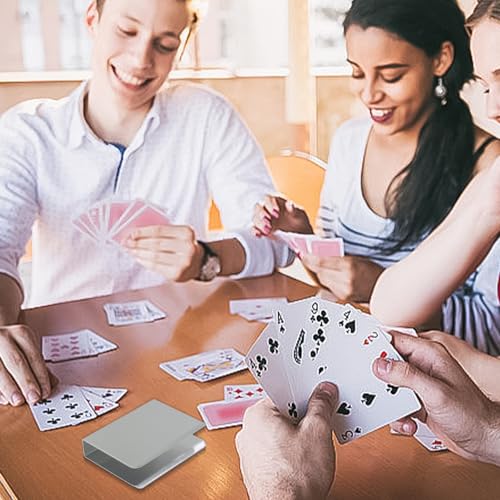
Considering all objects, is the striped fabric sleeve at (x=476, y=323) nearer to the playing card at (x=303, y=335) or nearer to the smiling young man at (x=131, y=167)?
the smiling young man at (x=131, y=167)

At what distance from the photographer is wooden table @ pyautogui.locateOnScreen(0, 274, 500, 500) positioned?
0.94m

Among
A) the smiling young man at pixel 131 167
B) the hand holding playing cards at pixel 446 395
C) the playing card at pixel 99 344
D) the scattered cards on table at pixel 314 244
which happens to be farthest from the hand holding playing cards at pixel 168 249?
the hand holding playing cards at pixel 446 395

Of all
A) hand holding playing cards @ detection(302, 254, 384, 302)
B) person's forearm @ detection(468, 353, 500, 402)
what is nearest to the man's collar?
hand holding playing cards @ detection(302, 254, 384, 302)

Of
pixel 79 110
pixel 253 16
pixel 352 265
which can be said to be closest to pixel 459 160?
pixel 352 265

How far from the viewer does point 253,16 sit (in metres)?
6.73

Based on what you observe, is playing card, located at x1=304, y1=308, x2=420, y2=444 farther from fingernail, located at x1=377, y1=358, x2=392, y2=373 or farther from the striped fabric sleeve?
the striped fabric sleeve

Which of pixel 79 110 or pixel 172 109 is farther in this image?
pixel 172 109

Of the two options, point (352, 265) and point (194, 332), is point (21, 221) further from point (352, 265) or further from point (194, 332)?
point (352, 265)

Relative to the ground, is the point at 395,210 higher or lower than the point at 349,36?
lower

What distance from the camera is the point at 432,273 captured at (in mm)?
1366

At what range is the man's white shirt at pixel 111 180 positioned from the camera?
186 cm

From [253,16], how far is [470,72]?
5317 mm

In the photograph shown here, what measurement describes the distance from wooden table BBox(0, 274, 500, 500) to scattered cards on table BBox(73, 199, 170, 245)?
40 cm

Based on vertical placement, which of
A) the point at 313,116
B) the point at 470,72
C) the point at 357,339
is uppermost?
the point at 470,72
